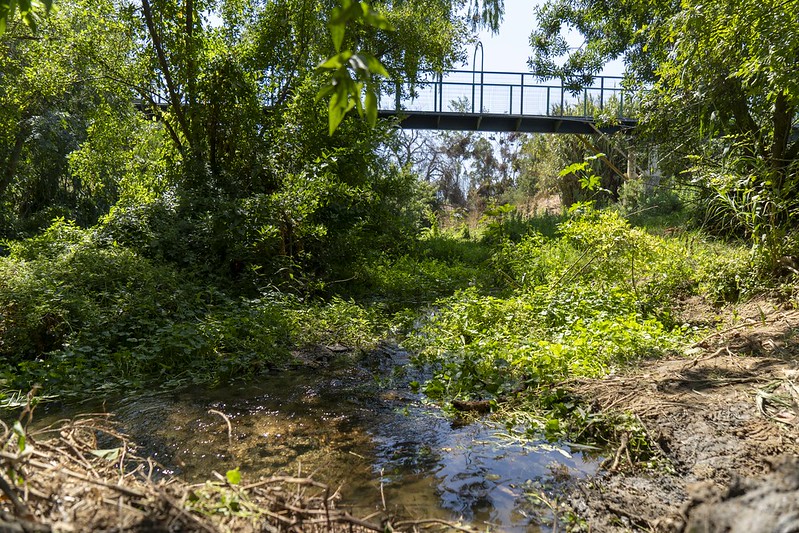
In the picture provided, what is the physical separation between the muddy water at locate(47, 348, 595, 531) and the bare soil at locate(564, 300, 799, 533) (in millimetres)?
364

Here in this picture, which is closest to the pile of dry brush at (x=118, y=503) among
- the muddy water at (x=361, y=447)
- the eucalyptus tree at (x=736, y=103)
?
the muddy water at (x=361, y=447)

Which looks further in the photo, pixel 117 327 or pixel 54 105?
pixel 54 105

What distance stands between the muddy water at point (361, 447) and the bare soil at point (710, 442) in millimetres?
364

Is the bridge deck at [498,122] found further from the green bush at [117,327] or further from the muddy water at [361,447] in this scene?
the muddy water at [361,447]

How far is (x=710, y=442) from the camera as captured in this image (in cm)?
308

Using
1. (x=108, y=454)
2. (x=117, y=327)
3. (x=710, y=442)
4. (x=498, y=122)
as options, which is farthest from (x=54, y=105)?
(x=710, y=442)

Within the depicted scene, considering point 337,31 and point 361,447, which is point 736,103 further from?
point 337,31

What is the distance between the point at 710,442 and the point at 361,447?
2.18 meters

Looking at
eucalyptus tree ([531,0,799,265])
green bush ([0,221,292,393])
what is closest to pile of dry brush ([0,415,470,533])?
green bush ([0,221,292,393])

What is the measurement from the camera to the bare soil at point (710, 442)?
4.67 feet

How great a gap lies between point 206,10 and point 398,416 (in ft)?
31.6

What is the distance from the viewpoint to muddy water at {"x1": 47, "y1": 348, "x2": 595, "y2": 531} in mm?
2936

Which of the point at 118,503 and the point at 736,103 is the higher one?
the point at 736,103

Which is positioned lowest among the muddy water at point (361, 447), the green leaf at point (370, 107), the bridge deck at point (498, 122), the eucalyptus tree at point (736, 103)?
the muddy water at point (361, 447)
